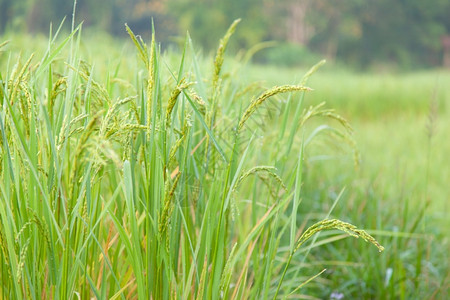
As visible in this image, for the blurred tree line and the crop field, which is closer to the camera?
the crop field

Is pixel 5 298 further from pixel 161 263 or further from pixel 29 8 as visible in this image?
pixel 29 8

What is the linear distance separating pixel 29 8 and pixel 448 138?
21082mm

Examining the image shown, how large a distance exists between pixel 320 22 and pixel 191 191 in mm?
23363

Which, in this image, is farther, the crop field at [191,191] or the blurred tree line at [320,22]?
the blurred tree line at [320,22]

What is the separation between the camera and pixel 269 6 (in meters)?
24.1

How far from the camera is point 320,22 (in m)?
23.4

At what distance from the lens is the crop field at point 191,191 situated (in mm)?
822

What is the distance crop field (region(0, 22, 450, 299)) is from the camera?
82 centimetres

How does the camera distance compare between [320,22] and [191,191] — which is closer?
[191,191]

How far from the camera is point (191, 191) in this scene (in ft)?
3.61

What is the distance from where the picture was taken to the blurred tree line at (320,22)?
2359cm

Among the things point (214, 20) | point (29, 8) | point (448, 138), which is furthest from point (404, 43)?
point (448, 138)

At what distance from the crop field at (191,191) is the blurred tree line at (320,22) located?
19.8 m

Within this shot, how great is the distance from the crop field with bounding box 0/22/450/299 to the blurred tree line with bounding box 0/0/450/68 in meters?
19.8
